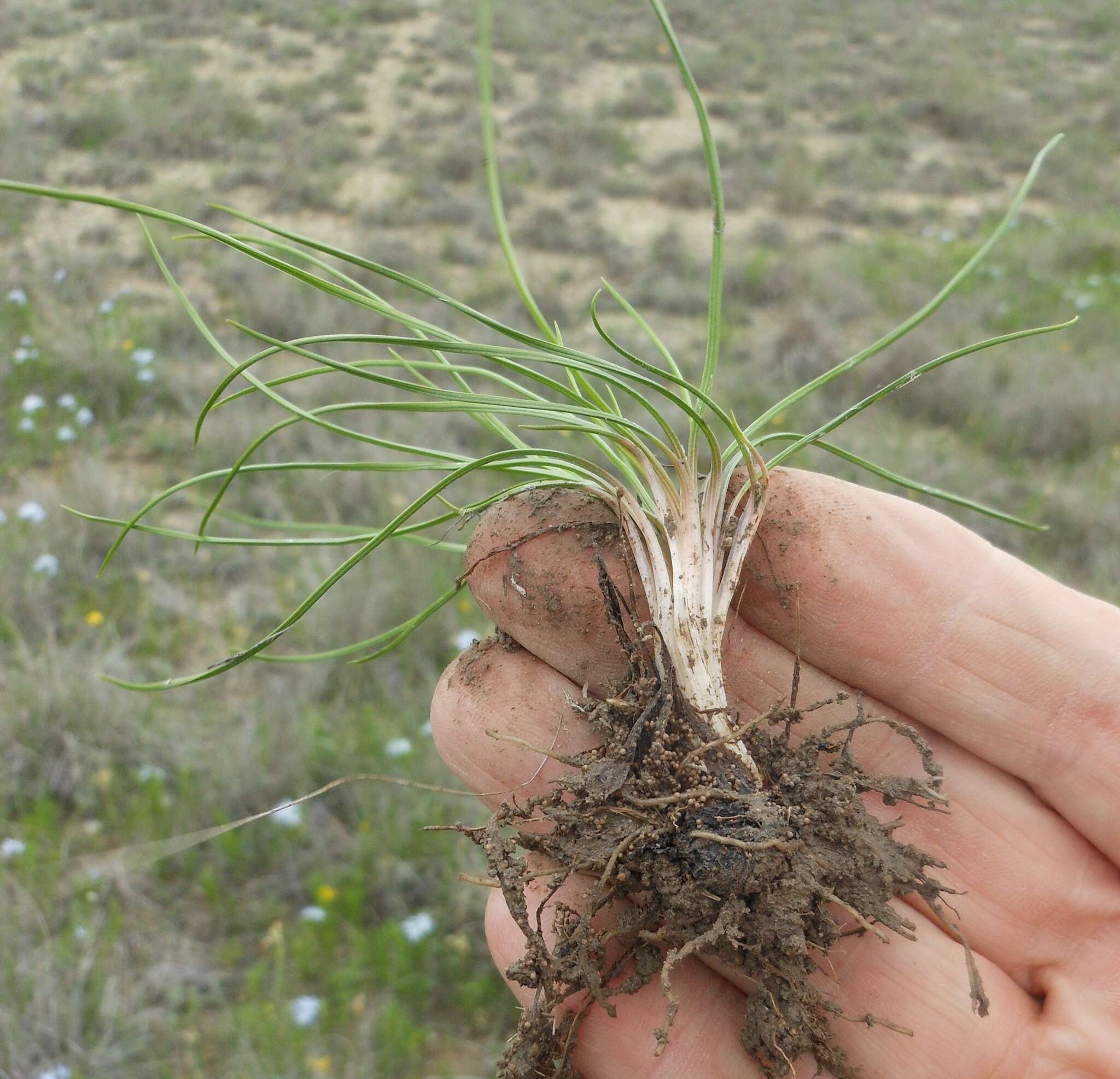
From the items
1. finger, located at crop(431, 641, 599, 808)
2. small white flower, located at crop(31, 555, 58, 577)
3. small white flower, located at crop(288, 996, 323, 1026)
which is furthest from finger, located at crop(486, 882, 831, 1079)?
small white flower, located at crop(31, 555, 58, 577)

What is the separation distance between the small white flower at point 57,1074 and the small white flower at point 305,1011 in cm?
36

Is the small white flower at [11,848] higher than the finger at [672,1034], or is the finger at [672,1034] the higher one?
the finger at [672,1034]

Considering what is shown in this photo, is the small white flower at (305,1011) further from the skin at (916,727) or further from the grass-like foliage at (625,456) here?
the grass-like foliage at (625,456)

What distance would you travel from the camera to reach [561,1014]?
1.20m

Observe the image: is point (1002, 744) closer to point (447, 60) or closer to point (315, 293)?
point (315, 293)

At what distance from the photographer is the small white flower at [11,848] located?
1.84 meters

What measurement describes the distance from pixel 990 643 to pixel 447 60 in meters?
9.98

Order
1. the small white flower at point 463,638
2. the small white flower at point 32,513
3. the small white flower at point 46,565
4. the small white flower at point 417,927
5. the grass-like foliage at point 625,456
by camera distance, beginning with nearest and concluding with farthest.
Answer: the grass-like foliage at point 625,456
the small white flower at point 417,927
the small white flower at point 463,638
the small white flower at point 46,565
the small white flower at point 32,513

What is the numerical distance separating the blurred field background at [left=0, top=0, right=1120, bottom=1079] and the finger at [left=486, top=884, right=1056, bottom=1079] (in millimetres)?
610

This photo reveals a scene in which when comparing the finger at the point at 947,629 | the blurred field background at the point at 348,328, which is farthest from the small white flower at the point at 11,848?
the finger at the point at 947,629

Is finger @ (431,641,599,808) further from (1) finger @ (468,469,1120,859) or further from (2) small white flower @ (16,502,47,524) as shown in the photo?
(2) small white flower @ (16,502,47,524)

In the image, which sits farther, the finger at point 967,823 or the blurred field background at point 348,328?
the blurred field background at point 348,328

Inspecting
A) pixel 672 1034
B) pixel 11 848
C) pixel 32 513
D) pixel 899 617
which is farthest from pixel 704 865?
pixel 32 513

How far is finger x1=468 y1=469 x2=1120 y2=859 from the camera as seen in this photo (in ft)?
4.04
